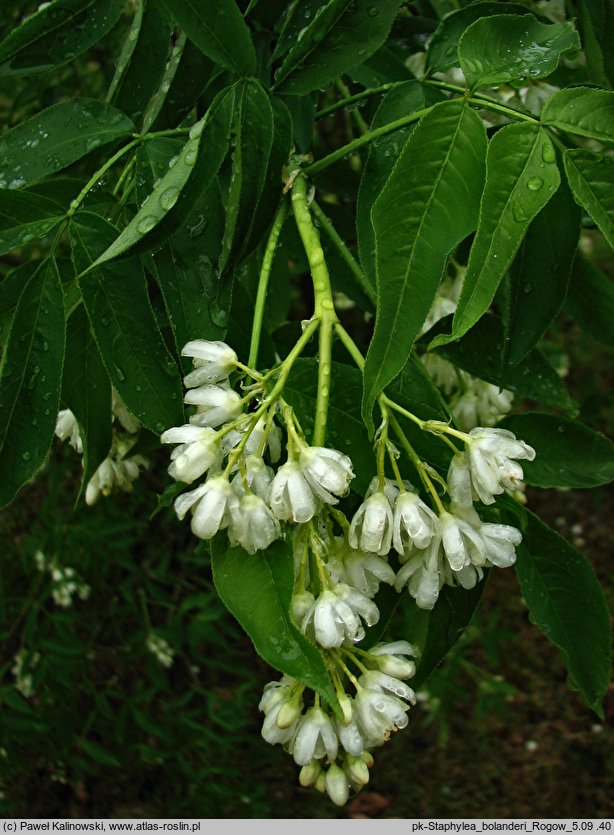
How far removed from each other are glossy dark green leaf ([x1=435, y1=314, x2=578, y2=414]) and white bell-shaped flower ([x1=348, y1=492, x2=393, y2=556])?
44cm

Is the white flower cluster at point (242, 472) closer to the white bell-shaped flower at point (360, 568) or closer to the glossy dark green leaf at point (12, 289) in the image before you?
the white bell-shaped flower at point (360, 568)

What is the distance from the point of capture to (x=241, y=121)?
1084 mm

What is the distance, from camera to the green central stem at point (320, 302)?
38.0 inches

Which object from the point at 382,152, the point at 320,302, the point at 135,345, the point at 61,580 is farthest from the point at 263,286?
the point at 61,580

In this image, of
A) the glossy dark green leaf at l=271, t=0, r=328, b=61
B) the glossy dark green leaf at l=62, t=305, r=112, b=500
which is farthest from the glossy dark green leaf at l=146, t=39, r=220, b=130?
the glossy dark green leaf at l=62, t=305, r=112, b=500

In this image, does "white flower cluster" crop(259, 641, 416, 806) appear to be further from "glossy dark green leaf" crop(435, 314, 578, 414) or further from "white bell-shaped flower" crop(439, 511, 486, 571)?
"glossy dark green leaf" crop(435, 314, 578, 414)

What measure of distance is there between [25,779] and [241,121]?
3.16 metres

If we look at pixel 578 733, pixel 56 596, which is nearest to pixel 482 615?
pixel 578 733

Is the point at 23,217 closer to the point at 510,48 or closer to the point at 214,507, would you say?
the point at 214,507

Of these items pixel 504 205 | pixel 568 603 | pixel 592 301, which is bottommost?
pixel 568 603

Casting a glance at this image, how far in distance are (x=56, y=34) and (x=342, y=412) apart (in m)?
0.72

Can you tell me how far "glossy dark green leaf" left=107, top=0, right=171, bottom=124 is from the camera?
1.25 m

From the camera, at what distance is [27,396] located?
3.60 ft

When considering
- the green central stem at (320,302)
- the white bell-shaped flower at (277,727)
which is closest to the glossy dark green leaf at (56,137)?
the green central stem at (320,302)
